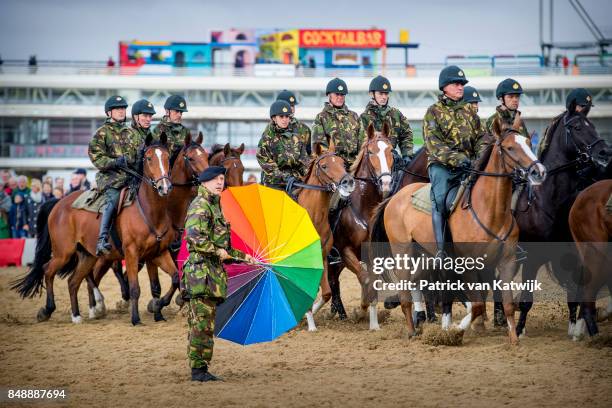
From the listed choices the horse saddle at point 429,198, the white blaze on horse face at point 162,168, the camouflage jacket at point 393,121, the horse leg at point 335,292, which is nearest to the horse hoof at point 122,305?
the white blaze on horse face at point 162,168

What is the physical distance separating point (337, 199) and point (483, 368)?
15.5 feet

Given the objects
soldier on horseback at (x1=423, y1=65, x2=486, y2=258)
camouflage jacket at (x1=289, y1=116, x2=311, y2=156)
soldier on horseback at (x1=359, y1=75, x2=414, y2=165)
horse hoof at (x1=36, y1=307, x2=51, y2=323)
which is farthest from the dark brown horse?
horse hoof at (x1=36, y1=307, x2=51, y2=323)

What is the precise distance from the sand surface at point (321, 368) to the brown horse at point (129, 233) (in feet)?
3.24

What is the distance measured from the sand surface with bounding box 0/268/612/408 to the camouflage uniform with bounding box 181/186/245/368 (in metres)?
0.53

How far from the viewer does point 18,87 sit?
5716cm

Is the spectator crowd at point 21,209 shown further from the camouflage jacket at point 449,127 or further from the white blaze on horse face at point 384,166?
the camouflage jacket at point 449,127

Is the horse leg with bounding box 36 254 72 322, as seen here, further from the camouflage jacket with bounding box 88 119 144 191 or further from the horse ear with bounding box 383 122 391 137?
the horse ear with bounding box 383 122 391 137

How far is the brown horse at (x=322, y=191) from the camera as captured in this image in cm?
1255

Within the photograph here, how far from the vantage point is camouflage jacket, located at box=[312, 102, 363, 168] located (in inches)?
562

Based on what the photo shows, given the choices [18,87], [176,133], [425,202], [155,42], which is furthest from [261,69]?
[425,202]

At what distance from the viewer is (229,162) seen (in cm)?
1433

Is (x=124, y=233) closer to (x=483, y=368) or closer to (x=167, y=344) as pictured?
(x=167, y=344)

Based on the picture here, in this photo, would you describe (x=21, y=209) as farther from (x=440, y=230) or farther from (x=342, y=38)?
(x=342, y=38)

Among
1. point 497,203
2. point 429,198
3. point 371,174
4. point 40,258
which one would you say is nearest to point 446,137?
point 429,198
